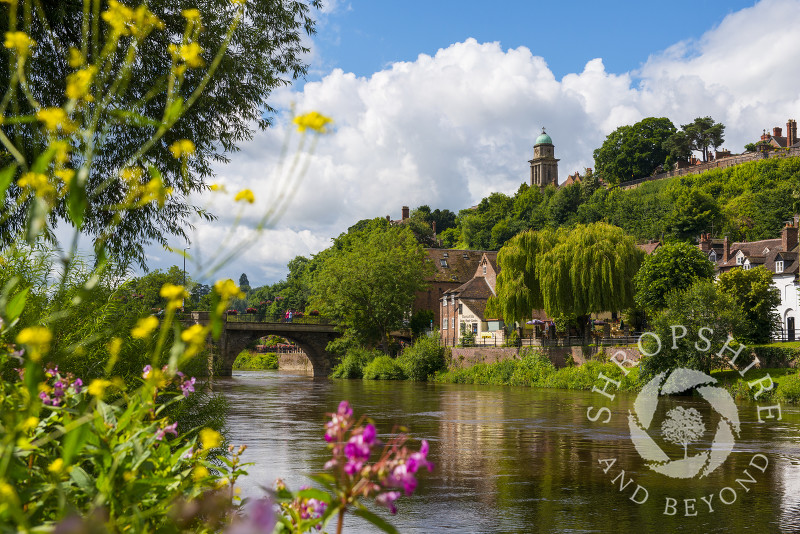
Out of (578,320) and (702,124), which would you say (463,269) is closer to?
Result: (578,320)

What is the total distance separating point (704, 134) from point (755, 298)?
232 ft

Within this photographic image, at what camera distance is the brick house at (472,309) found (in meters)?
60.6

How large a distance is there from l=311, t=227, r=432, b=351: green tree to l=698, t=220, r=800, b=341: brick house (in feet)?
77.3

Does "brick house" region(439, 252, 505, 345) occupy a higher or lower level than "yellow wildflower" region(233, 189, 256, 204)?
higher

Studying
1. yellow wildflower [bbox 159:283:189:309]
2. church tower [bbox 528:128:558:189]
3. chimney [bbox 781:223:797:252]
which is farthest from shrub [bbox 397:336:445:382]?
church tower [bbox 528:128:558:189]

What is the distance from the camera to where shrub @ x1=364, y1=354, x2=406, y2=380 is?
178ft

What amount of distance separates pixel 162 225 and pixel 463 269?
66.5 m

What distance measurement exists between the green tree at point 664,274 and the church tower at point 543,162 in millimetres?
99618

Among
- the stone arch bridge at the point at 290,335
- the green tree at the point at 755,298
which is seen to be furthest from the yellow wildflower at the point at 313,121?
the stone arch bridge at the point at 290,335

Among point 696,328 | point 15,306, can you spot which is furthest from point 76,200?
point 696,328

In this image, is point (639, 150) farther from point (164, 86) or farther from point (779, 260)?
point (164, 86)

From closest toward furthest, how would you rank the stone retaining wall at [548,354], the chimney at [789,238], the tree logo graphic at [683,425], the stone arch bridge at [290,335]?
1. the tree logo graphic at [683,425]
2. the stone retaining wall at [548,354]
3. the chimney at [789,238]
4. the stone arch bridge at [290,335]

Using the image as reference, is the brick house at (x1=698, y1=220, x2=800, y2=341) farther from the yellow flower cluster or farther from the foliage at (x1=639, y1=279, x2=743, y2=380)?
the yellow flower cluster

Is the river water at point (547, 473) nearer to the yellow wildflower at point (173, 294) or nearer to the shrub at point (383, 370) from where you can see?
the yellow wildflower at point (173, 294)
